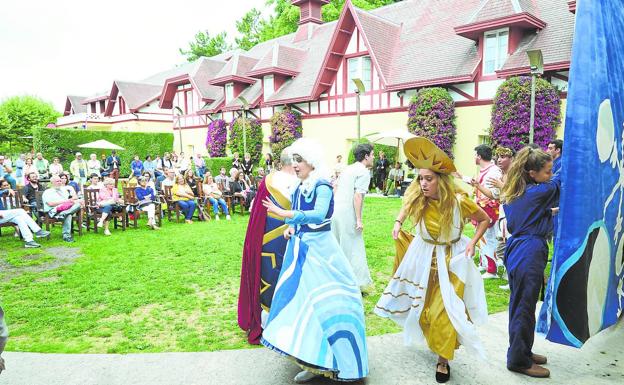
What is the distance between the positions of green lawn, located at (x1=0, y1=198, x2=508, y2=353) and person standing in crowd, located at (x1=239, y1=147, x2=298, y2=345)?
1.21 ft

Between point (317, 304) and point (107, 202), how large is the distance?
28.8 ft

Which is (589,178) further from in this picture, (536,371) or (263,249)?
(263,249)

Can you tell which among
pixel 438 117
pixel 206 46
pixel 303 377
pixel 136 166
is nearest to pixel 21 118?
pixel 206 46

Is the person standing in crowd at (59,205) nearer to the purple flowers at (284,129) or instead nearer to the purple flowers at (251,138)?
the purple flowers at (284,129)

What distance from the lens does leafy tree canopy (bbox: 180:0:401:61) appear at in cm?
3450

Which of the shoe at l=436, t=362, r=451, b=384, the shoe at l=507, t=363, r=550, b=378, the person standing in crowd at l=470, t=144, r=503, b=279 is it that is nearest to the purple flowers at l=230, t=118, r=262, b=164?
the person standing in crowd at l=470, t=144, r=503, b=279

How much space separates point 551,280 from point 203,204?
431 inches

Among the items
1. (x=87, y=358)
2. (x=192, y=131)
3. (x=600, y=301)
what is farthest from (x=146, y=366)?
(x=192, y=131)

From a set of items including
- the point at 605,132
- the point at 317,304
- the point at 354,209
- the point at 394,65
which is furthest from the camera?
the point at 394,65

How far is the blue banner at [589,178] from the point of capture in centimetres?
292

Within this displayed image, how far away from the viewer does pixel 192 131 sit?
3189cm

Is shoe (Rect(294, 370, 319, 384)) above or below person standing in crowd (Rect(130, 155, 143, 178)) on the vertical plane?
below

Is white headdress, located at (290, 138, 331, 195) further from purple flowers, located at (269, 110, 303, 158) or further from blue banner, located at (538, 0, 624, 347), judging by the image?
purple flowers, located at (269, 110, 303, 158)

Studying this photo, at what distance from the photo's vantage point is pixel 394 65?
1992 centimetres
